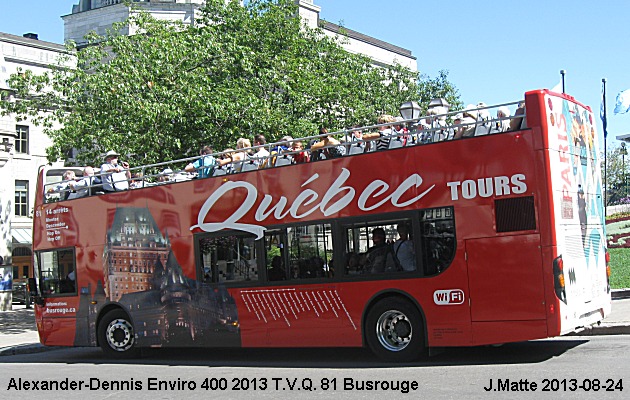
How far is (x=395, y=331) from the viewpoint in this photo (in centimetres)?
1251

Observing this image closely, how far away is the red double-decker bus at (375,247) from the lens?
444 inches

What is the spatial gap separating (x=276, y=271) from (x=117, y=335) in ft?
14.3

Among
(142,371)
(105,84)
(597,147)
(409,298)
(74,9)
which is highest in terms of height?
(74,9)

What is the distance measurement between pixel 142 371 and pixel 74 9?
58.4m

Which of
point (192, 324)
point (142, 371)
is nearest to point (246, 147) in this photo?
point (192, 324)

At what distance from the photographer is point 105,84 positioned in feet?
80.8

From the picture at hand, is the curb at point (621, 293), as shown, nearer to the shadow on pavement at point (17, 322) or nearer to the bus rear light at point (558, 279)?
the bus rear light at point (558, 279)

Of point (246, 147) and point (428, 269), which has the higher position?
point (246, 147)

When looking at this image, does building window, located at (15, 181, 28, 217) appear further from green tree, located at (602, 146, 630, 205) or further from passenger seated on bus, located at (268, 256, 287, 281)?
green tree, located at (602, 146, 630, 205)

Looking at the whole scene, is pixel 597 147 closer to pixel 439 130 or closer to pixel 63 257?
pixel 439 130

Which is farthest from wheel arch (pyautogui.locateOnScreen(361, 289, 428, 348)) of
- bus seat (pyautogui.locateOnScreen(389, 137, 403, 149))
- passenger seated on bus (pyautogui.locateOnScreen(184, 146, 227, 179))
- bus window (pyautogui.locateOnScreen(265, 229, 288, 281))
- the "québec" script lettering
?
passenger seated on bus (pyautogui.locateOnScreen(184, 146, 227, 179))

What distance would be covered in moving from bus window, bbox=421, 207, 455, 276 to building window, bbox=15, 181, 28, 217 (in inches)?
1594

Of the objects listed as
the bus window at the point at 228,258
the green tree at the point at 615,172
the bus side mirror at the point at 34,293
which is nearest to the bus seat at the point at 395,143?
the bus window at the point at 228,258

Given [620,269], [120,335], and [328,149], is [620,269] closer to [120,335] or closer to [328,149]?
[328,149]
